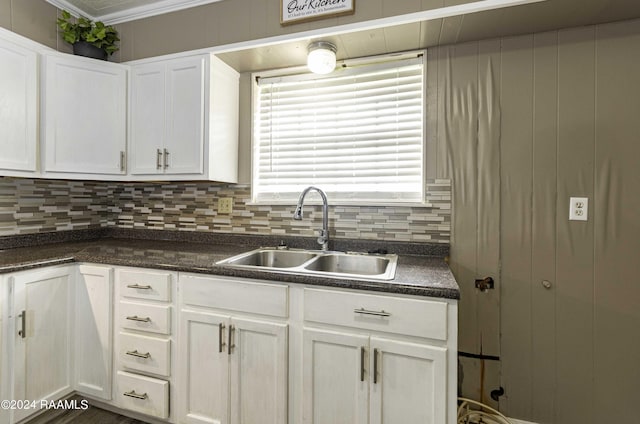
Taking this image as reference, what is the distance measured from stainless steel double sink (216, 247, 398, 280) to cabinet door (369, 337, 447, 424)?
408 millimetres

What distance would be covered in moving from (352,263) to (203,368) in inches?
35.9

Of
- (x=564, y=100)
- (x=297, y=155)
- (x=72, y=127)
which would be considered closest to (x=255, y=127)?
(x=297, y=155)

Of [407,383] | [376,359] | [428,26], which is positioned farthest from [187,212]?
[428,26]

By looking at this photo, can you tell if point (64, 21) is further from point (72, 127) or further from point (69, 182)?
point (69, 182)

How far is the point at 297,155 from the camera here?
6.71 ft

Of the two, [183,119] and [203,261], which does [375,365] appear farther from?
[183,119]

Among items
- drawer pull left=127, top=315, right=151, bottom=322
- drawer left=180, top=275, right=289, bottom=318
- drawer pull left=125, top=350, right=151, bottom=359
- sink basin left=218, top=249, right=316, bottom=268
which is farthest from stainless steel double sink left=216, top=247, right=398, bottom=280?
drawer pull left=125, top=350, right=151, bottom=359

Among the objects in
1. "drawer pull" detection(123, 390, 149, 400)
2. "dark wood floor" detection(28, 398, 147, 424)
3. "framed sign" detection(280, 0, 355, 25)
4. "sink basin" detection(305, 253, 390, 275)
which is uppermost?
"framed sign" detection(280, 0, 355, 25)

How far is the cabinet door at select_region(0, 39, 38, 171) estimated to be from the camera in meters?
1.63

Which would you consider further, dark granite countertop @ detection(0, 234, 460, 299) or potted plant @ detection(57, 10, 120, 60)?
potted plant @ detection(57, 10, 120, 60)

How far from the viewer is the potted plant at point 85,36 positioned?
196cm

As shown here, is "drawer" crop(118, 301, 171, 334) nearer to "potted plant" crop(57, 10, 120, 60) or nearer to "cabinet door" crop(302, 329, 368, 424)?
"cabinet door" crop(302, 329, 368, 424)

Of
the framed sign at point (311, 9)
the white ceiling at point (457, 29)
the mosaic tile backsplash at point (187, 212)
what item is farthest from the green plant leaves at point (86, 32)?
the framed sign at point (311, 9)

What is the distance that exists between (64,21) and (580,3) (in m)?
2.88
